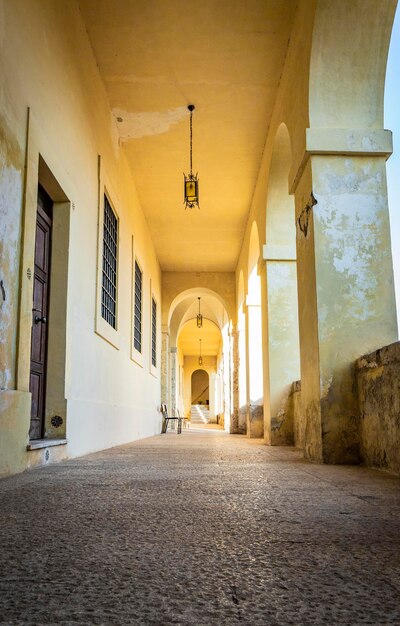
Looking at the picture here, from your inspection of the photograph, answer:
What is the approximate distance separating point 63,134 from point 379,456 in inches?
153

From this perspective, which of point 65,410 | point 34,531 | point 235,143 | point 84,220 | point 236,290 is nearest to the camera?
point 34,531

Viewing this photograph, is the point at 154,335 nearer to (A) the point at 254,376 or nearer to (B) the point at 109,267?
(A) the point at 254,376

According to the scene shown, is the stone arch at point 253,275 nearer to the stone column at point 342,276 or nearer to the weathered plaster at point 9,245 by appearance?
the stone column at point 342,276

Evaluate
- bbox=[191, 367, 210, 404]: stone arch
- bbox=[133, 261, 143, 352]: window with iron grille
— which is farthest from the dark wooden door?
bbox=[191, 367, 210, 404]: stone arch

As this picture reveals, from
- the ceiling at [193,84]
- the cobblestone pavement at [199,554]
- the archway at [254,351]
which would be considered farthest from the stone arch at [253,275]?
the cobblestone pavement at [199,554]

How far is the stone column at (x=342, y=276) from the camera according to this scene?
4.79 metres

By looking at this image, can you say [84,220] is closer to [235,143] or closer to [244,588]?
[235,143]

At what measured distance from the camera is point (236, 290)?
51.4ft

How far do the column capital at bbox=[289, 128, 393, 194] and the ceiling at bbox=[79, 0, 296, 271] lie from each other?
5.54 feet

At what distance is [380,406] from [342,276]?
1274 millimetres

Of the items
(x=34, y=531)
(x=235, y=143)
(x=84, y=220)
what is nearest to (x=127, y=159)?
(x=235, y=143)

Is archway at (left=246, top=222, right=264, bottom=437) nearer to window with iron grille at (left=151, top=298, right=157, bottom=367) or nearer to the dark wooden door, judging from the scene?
window with iron grille at (left=151, top=298, right=157, bottom=367)

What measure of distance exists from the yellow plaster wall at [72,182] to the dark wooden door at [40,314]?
0.74 feet

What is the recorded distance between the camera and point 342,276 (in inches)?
195
